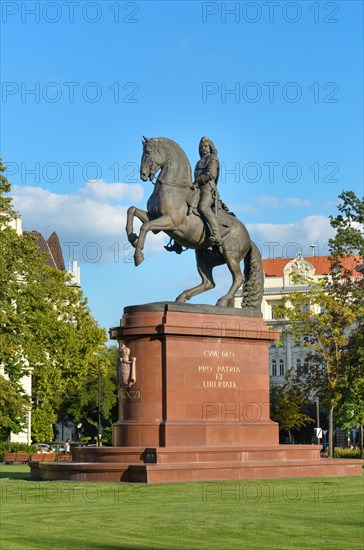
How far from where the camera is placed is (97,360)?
7488cm

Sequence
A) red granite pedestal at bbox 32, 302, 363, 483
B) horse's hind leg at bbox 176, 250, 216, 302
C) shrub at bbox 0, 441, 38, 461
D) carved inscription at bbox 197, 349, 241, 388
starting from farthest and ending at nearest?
shrub at bbox 0, 441, 38, 461 → horse's hind leg at bbox 176, 250, 216, 302 → carved inscription at bbox 197, 349, 241, 388 → red granite pedestal at bbox 32, 302, 363, 483

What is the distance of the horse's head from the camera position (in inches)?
1053

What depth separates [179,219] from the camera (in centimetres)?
2703

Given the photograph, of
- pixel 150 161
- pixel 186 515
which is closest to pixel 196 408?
pixel 150 161

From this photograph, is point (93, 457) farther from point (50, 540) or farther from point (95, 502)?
point (50, 540)

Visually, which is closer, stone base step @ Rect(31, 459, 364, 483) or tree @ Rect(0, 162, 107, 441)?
stone base step @ Rect(31, 459, 364, 483)

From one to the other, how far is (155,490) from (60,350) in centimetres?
4623

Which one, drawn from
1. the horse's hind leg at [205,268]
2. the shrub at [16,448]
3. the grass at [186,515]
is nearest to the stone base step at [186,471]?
the grass at [186,515]

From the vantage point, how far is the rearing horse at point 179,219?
26781mm

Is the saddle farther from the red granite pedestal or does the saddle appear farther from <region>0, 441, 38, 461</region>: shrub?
<region>0, 441, 38, 461</region>: shrub

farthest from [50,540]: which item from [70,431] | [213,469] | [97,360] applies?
[70,431]

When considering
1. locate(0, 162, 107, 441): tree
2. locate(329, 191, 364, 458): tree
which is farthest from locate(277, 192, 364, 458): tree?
locate(0, 162, 107, 441): tree

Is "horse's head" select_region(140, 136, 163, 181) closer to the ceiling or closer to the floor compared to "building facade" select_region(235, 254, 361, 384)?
closer to the floor

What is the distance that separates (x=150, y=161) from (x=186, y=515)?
1189cm
